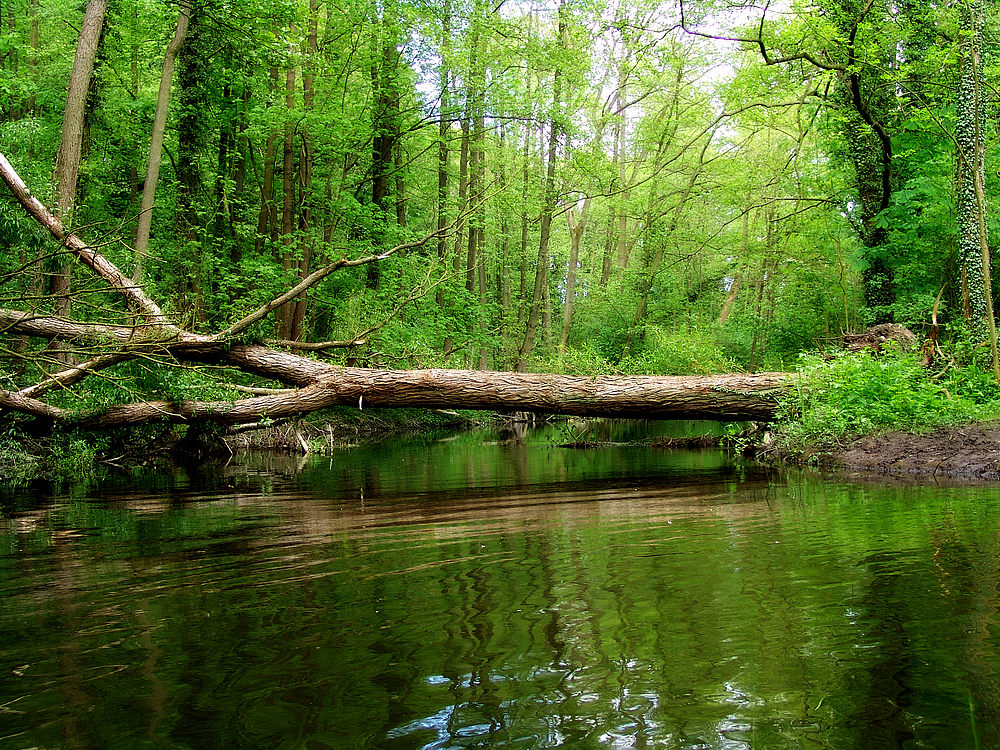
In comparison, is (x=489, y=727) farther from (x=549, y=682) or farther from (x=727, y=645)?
(x=727, y=645)

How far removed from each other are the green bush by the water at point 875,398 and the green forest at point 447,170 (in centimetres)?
41

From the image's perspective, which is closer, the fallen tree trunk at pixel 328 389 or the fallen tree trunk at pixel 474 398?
the fallen tree trunk at pixel 328 389

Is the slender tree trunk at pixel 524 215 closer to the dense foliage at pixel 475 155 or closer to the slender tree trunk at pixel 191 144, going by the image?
the dense foliage at pixel 475 155

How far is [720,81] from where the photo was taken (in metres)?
21.7

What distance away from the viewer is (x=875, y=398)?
33.2ft

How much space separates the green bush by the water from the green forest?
41cm

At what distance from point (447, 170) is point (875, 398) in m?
15.8

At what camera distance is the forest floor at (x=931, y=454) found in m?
8.12

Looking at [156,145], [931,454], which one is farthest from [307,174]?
[931,454]

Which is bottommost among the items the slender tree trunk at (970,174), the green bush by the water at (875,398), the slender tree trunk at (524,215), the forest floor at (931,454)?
the forest floor at (931,454)

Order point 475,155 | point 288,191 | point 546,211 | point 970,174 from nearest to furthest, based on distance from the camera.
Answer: point 970,174 < point 288,191 < point 546,211 < point 475,155

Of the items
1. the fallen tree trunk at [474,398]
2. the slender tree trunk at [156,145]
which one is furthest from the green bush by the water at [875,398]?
the slender tree trunk at [156,145]

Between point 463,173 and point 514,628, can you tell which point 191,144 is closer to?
point 463,173

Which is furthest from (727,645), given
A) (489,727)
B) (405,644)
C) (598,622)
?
(405,644)
